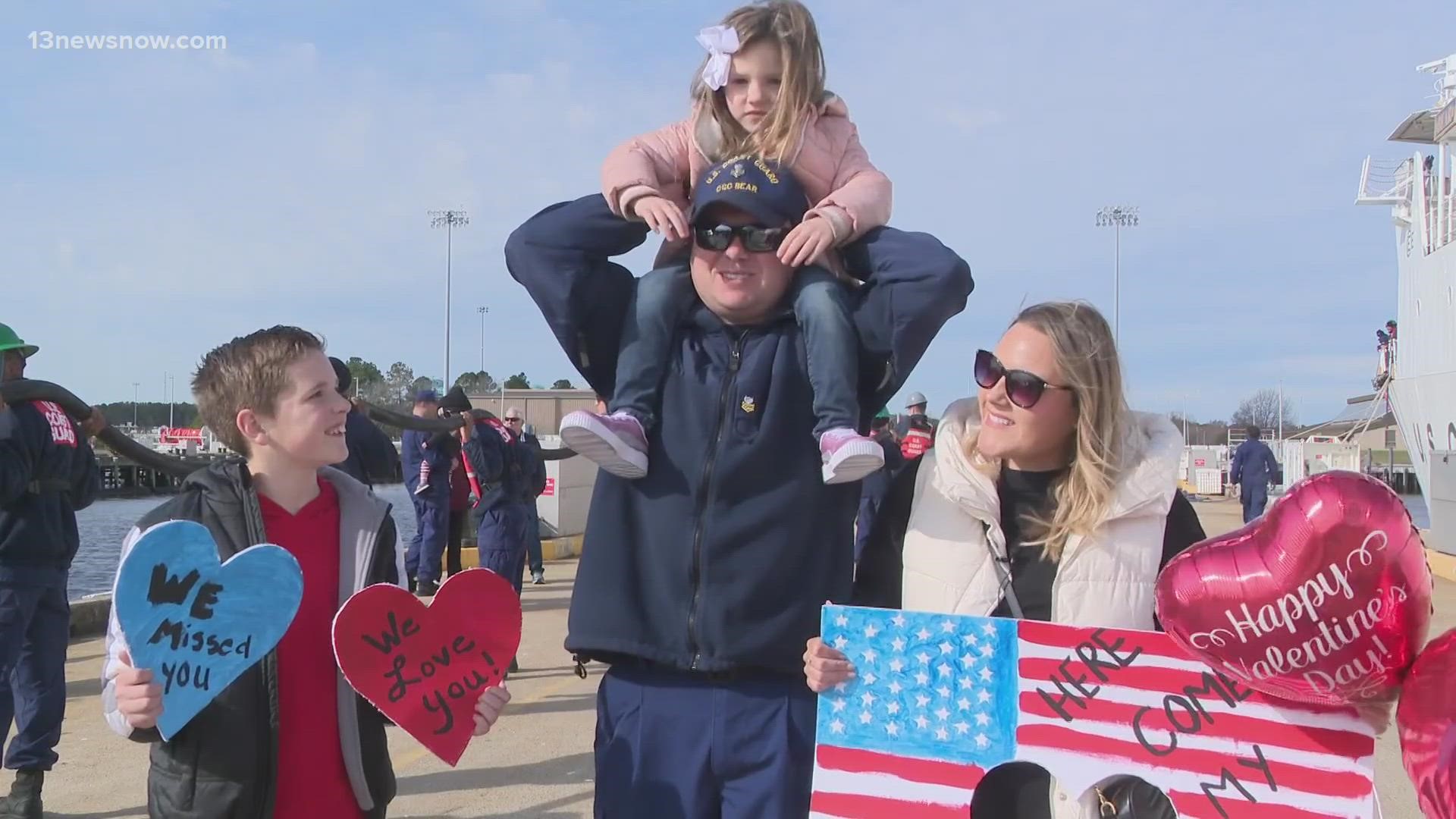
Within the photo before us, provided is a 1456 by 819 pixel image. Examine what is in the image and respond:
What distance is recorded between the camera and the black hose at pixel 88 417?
4875 mm

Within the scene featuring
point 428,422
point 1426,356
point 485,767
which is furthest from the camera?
point 1426,356

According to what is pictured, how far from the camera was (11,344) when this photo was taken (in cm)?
505

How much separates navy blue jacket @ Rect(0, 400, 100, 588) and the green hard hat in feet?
0.81

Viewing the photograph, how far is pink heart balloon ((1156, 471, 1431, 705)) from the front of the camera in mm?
1874

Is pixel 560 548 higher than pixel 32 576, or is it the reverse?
pixel 32 576

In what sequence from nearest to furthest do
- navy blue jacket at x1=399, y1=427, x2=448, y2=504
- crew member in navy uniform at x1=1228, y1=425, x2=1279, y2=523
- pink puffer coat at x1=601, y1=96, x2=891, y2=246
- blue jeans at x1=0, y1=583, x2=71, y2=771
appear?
pink puffer coat at x1=601, y1=96, x2=891, y2=246 → blue jeans at x1=0, y1=583, x2=71, y2=771 → navy blue jacket at x1=399, y1=427, x2=448, y2=504 → crew member in navy uniform at x1=1228, y1=425, x2=1279, y2=523

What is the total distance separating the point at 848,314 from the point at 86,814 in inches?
165

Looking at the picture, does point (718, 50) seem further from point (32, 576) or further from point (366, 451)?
point (366, 451)

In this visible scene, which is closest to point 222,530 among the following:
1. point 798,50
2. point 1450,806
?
point 798,50

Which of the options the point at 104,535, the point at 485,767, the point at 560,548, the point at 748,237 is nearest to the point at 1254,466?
the point at 560,548

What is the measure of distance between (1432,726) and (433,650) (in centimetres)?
191

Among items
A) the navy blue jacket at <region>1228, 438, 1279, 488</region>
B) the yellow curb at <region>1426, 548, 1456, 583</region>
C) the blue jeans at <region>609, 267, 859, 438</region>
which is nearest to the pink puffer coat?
the blue jeans at <region>609, 267, 859, 438</region>

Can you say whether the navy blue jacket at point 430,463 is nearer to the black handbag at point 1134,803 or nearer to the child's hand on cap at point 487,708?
the child's hand on cap at point 487,708

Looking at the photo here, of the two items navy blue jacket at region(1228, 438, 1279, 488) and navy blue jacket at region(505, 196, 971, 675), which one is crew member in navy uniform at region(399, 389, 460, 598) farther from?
navy blue jacket at region(1228, 438, 1279, 488)
